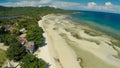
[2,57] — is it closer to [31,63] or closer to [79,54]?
[31,63]

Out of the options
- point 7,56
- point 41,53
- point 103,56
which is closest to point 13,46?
point 7,56

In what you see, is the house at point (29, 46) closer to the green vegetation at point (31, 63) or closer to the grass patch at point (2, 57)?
the grass patch at point (2, 57)

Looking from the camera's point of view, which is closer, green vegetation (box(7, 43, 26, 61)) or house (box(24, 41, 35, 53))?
green vegetation (box(7, 43, 26, 61))

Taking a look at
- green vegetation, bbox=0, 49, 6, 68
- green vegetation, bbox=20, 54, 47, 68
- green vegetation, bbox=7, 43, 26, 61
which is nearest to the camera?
green vegetation, bbox=20, 54, 47, 68

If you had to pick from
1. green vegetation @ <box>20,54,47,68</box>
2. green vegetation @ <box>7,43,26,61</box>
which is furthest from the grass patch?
green vegetation @ <box>20,54,47,68</box>

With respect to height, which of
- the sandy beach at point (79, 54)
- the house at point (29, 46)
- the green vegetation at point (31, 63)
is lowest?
the sandy beach at point (79, 54)

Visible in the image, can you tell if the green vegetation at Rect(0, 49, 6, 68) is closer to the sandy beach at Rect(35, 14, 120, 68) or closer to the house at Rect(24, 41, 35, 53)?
the house at Rect(24, 41, 35, 53)

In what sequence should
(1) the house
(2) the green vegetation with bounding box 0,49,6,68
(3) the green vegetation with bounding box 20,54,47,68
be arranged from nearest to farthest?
(3) the green vegetation with bounding box 20,54,47,68 < (2) the green vegetation with bounding box 0,49,6,68 < (1) the house

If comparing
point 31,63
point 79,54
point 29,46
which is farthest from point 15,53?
point 79,54

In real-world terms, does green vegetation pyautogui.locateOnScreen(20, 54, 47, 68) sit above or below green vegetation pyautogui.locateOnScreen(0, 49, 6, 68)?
above

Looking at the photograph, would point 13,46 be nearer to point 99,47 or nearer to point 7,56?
point 7,56

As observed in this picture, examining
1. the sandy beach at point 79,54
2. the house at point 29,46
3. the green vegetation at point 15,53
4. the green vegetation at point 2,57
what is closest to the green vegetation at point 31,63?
the sandy beach at point 79,54
